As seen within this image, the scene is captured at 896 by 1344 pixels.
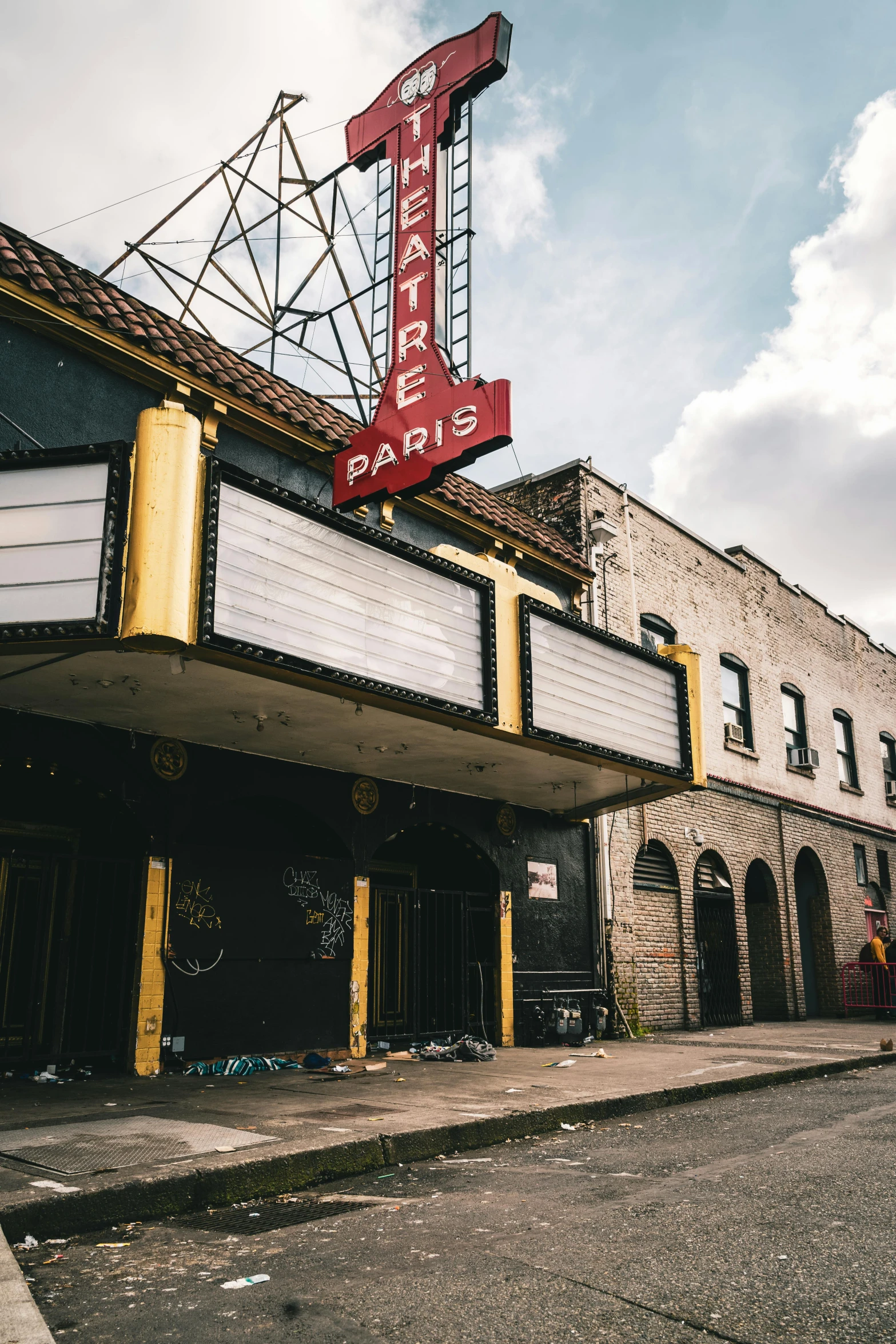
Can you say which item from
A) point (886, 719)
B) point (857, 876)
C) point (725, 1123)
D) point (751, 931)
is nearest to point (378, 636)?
point (725, 1123)

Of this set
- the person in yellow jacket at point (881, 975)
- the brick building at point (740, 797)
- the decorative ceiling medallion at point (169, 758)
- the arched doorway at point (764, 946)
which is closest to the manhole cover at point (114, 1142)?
the decorative ceiling medallion at point (169, 758)

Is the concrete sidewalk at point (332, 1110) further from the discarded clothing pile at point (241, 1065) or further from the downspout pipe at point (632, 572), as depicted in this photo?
the downspout pipe at point (632, 572)

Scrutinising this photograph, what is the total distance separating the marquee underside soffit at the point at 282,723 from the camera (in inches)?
329

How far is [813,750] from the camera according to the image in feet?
69.7

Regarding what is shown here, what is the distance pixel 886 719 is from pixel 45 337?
75.5ft

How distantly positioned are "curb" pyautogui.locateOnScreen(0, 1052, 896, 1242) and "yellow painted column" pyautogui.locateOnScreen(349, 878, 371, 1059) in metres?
4.02

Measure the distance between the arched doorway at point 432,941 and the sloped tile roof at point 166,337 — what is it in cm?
492

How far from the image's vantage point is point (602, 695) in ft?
40.0

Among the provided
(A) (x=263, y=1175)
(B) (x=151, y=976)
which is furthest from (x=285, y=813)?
(A) (x=263, y=1175)

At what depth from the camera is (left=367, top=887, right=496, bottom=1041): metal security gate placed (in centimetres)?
1309

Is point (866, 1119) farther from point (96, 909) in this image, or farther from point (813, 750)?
point (813, 750)

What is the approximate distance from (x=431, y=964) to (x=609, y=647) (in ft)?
16.2

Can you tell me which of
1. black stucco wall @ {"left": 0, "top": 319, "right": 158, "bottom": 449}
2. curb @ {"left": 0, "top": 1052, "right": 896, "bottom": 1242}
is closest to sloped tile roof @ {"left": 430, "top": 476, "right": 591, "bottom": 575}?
black stucco wall @ {"left": 0, "top": 319, "right": 158, "bottom": 449}

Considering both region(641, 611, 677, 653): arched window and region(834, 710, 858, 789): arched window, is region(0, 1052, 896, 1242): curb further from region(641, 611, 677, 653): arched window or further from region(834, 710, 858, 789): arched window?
region(834, 710, 858, 789): arched window
